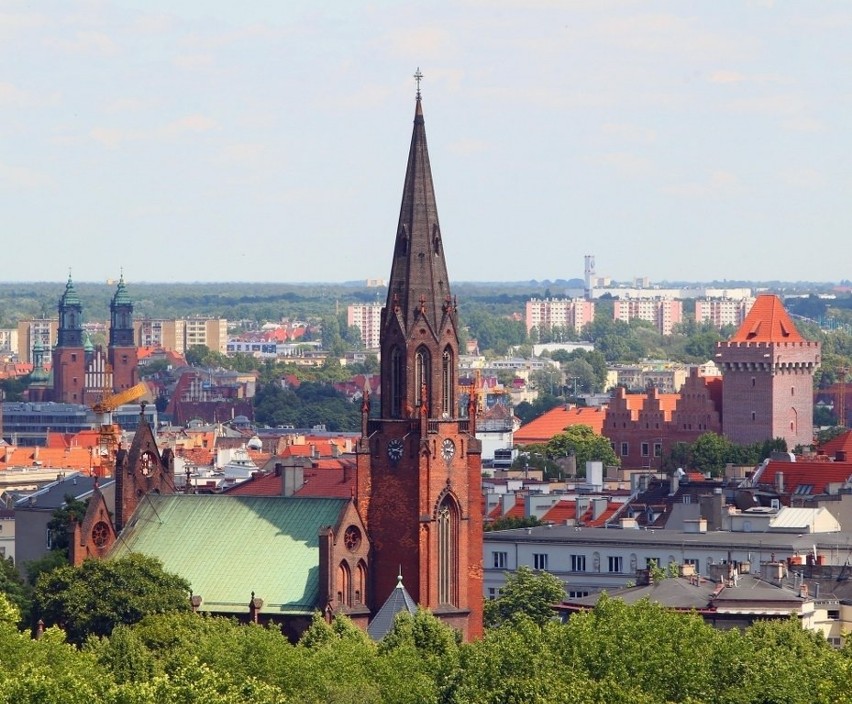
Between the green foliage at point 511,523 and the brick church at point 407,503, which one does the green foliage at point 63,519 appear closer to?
the green foliage at point 511,523

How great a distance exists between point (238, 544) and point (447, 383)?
8831 mm

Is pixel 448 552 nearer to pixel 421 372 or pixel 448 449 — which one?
pixel 448 449

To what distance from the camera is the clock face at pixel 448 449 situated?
10244 cm

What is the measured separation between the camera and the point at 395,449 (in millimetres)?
102750

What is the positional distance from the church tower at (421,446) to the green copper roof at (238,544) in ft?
6.36

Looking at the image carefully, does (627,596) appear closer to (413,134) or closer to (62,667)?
(413,134)

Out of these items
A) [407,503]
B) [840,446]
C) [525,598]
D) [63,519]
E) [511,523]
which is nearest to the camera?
[407,503]

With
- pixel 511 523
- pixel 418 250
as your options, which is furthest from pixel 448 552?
pixel 511 523

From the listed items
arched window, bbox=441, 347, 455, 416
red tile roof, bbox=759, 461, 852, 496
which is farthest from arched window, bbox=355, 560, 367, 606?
red tile roof, bbox=759, 461, 852, 496

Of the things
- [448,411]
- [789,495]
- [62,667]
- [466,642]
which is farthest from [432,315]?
[789,495]

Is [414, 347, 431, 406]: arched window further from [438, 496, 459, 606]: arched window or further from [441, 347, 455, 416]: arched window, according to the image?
[438, 496, 459, 606]: arched window

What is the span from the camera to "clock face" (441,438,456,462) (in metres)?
102

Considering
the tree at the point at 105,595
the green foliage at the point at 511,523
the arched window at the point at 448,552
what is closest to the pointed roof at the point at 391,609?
the arched window at the point at 448,552

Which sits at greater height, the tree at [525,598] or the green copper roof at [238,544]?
the green copper roof at [238,544]
